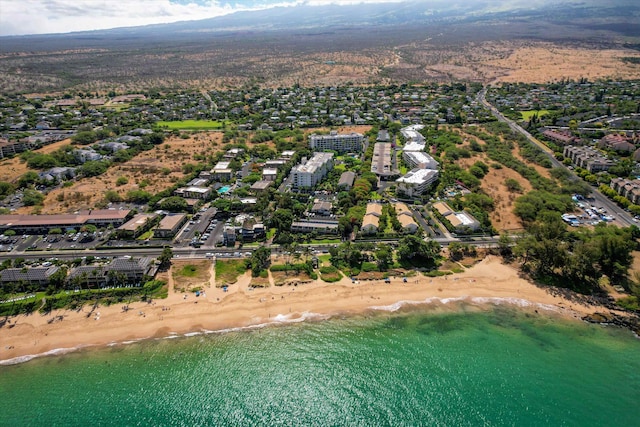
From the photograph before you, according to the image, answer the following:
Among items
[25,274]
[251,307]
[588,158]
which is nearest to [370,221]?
[251,307]

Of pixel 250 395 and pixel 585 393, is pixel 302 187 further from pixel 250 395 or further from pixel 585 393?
pixel 585 393

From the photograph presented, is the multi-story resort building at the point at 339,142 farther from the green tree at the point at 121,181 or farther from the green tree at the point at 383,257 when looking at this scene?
the green tree at the point at 383,257

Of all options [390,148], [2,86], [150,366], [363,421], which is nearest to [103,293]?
[150,366]

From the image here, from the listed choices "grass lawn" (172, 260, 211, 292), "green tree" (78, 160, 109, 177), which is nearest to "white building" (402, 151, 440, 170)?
"grass lawn" (172, 260, 211, 292)

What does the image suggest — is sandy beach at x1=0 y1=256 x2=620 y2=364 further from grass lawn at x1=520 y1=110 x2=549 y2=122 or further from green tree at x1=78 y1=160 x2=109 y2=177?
grass lawn at x1=520 y1=110 x2=549 y2=122

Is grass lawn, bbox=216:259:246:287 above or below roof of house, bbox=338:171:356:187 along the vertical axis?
below

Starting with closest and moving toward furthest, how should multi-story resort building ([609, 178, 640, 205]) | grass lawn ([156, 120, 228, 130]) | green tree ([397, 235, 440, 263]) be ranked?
green tree ([397, 235, 440, 263]) → multi-story resort building ([609, 178, 640, 205]) → grass lawn ([156, 120, 228, 130])

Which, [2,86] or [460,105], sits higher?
[2,86]
